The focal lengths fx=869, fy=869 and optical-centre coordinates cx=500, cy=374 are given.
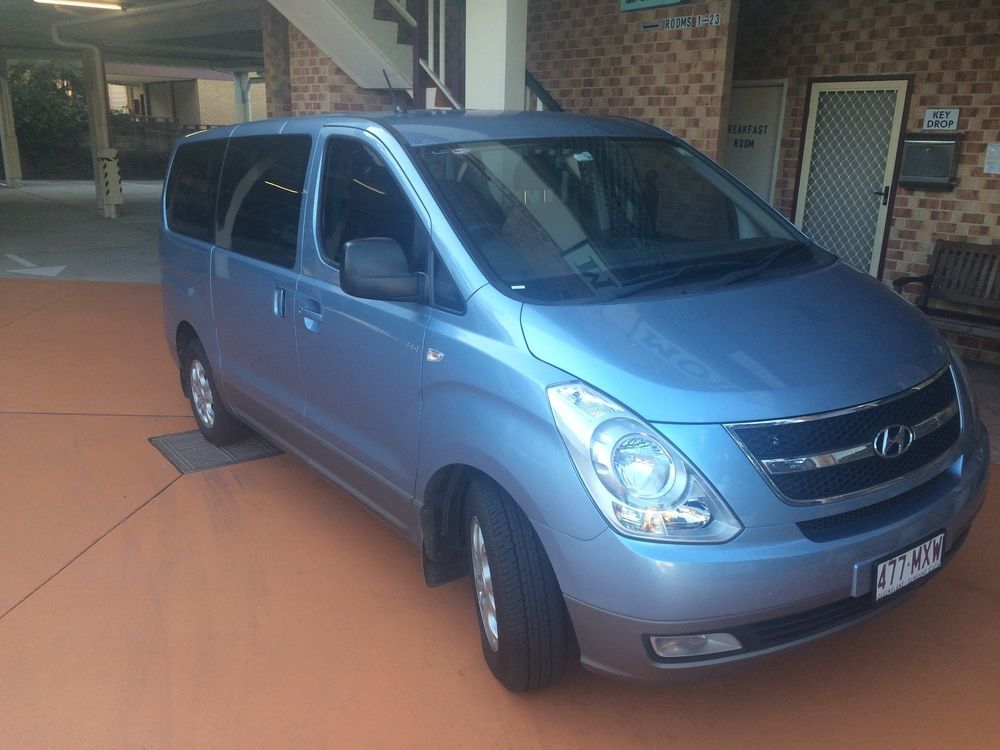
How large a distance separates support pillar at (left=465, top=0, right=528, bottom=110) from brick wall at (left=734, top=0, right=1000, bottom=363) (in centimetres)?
291

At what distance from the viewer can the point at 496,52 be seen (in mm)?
5980

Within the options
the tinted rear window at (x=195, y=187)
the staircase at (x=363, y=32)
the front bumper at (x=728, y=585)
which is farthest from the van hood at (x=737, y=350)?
the staircase at (x=363, y=32)

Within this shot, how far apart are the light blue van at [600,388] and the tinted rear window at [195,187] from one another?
80 centimetres

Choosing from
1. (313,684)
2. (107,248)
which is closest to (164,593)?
(313,684)

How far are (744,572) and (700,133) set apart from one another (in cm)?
496

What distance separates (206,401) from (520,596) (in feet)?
10.7

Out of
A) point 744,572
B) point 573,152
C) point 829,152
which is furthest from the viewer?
point 829,152

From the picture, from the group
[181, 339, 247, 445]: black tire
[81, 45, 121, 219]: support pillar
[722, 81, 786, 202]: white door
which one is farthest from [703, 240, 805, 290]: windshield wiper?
[81, 45, 121, 219]: support pillar

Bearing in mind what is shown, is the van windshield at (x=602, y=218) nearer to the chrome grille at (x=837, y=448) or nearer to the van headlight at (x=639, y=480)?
the van headlight at (x=639, y=480)

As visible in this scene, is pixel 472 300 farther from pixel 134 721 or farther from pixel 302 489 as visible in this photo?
pixel 302 489

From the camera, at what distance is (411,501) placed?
3.21 metres

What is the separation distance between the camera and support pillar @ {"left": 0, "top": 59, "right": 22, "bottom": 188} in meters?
23.5

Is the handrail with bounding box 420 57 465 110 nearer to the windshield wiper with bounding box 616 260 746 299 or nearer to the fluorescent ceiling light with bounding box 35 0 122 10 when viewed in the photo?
the windshield wiper with bounding box 616 260 746 299

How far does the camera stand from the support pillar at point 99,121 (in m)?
17.6
